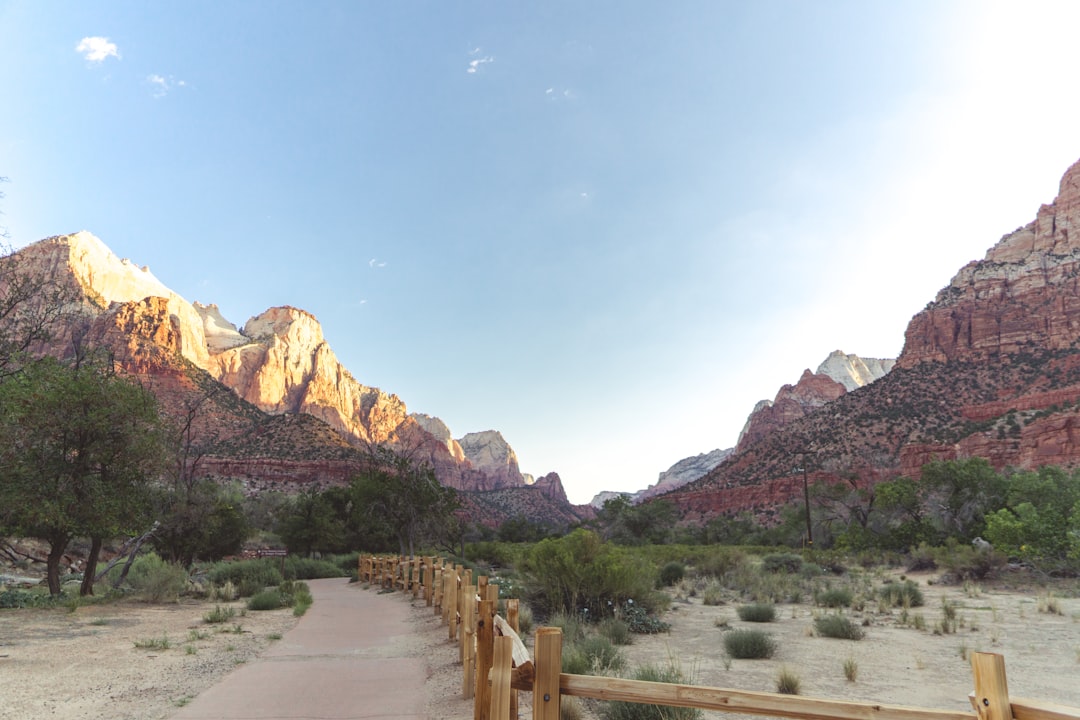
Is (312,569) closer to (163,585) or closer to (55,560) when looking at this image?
(163,585)

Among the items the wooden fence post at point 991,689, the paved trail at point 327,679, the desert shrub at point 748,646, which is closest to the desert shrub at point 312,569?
the paved trail at point 327,679

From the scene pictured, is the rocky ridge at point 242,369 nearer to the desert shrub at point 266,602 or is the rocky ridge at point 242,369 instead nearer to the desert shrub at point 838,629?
the desert shrub at point 266,602

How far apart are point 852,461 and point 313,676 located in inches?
2326

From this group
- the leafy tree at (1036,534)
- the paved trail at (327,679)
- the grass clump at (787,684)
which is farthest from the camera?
the leafy tree at (1036,534)

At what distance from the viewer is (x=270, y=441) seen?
7431 centimetres

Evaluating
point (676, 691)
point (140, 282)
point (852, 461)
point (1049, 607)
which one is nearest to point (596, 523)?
point (852, 461)

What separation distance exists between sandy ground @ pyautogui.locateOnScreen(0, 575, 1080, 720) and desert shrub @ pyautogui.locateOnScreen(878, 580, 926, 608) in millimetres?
767

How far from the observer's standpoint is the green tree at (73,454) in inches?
534

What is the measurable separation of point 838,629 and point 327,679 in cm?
940

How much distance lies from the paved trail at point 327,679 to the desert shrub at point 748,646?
5.06m

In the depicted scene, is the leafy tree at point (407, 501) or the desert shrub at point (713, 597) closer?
the desert shrub at point (713, 597)

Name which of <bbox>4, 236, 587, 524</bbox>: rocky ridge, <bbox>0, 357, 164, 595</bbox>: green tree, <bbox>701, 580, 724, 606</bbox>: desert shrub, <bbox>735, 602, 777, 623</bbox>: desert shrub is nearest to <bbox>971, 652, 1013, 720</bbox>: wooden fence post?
<bbox>735, 602, 777, 623</bbox>: desert shrub

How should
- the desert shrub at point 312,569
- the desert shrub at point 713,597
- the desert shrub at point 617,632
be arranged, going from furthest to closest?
the desert shrub at point 312,569 → the desert shrub at point 713,597 → the desert shrub at point 617,632

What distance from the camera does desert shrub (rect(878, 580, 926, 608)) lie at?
15922 mm
